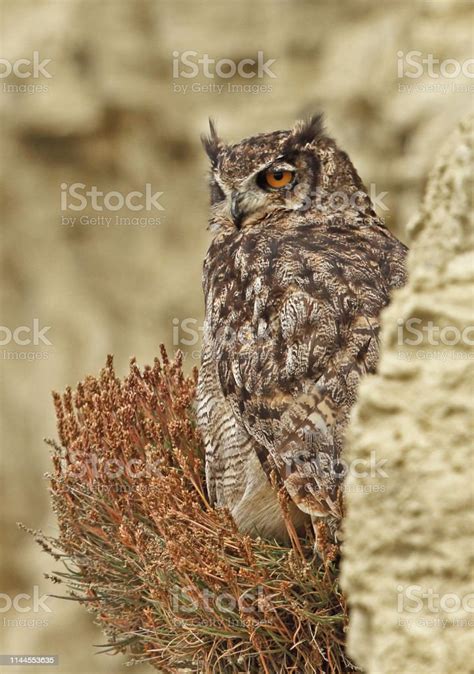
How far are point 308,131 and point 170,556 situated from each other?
1570 millimetres

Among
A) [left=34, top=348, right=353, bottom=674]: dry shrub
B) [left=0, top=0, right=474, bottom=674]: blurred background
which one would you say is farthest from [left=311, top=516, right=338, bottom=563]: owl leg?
[left=0, top=0, right=474, bottom=674]: blurred background

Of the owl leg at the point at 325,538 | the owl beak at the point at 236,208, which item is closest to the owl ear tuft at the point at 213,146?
the owl beak at the point at 236,208

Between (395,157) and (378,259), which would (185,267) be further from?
(378,259)

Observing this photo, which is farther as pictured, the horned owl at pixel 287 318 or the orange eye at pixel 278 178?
the orange eye at pixel 278 178

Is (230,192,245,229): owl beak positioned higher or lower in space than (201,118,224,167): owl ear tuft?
lower

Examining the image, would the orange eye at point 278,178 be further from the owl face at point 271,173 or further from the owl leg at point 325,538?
the owl leg at point 325,538

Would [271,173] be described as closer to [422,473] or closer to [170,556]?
[170,556]

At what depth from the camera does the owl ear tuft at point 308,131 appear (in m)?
3.37

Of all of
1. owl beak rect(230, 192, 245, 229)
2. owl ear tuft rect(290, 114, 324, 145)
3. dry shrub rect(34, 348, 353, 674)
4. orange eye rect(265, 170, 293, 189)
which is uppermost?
owl ear tuft rect(290, 114, 324, 145)

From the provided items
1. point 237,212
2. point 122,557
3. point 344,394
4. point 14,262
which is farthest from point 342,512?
point 14,262

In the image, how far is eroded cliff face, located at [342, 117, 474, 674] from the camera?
1.53 m

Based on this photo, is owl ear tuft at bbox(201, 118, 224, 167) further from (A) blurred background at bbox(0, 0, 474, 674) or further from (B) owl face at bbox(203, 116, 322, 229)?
(A) blurred background at bbox(0, 0, 474, 674)

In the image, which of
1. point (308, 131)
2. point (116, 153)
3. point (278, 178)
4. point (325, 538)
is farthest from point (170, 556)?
point (116, 153)

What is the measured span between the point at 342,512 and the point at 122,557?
0.77 m
